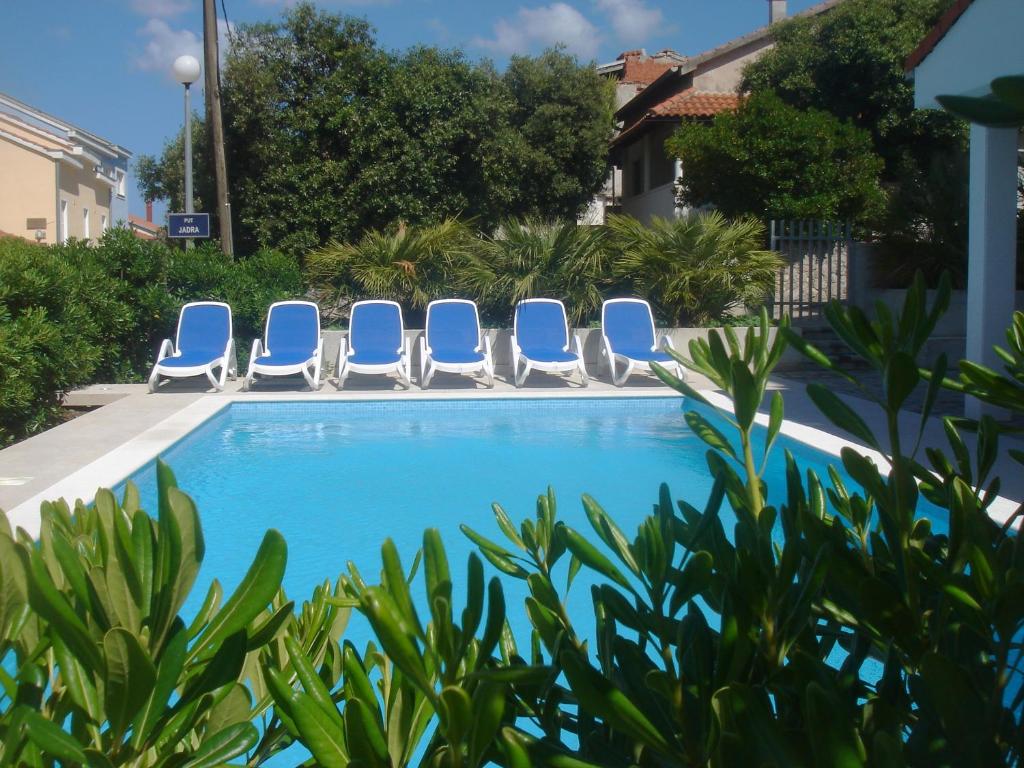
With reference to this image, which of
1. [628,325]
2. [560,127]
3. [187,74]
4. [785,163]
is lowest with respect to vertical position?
[628,325]

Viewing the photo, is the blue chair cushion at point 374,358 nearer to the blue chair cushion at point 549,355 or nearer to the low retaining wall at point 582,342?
the low retaining wall at point 582,342

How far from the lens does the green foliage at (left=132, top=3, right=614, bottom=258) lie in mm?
20953

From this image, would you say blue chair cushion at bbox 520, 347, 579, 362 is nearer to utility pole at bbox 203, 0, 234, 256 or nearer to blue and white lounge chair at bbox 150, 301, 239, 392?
blue and white lounge chair at bbox 150, 301, 239, 392

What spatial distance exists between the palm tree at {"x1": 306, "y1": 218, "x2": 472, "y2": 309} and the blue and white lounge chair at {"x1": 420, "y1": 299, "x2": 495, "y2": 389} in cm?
144

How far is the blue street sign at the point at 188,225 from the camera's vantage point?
14211 millimetres

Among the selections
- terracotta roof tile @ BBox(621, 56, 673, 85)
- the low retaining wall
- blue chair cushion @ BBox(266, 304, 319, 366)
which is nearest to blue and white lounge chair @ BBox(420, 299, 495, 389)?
the low retaining wall

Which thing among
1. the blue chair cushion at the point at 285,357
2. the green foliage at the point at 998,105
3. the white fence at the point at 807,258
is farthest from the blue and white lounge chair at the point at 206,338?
the green foliage at the point at 998,105

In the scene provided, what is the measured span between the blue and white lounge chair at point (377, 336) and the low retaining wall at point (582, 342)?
881 mm

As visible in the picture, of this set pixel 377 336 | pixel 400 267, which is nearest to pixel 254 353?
pixel 377 336

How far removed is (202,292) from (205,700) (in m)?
13.8

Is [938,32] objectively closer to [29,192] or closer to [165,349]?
[165,349]

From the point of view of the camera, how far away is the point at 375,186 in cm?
2108

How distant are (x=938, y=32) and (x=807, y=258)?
991 centimetres

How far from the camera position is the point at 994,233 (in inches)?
350
